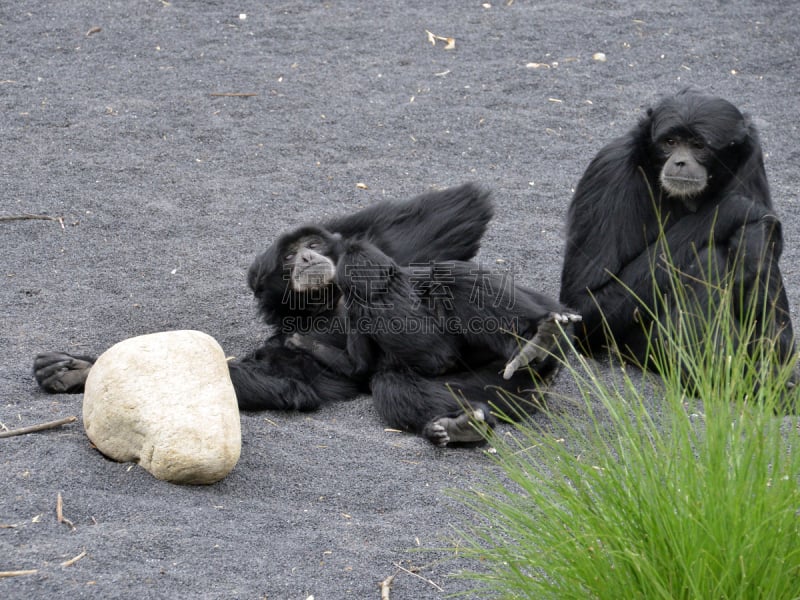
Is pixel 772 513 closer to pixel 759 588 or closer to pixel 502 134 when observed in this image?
pixel 759 588

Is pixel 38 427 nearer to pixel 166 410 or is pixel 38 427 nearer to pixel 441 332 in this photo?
pixel 166 410

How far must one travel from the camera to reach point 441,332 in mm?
5773

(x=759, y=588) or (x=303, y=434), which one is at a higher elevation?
(x=759, y=588)

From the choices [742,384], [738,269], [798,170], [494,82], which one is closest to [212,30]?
[494,82]

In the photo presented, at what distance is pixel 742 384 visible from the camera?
323cm

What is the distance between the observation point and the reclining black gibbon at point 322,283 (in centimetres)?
578

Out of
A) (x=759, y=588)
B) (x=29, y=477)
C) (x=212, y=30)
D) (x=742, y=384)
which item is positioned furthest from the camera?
(x=212, y=30)

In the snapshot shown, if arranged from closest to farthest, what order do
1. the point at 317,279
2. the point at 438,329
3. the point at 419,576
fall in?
the point at 419,576, the point at 438,329, the point at 317,279

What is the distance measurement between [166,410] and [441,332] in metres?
1.74

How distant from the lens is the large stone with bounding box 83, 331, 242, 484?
4.57m

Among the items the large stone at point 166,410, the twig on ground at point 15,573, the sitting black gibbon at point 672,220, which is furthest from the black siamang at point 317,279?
the twig on ground at point 15,573

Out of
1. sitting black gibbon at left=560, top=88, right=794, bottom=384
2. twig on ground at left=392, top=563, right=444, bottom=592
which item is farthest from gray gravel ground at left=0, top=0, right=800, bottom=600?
sitting black gibbon at left=560, top=88, right=794, bottom=384

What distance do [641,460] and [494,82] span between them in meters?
7.15

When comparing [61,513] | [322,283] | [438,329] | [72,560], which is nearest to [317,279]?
[322,283]
